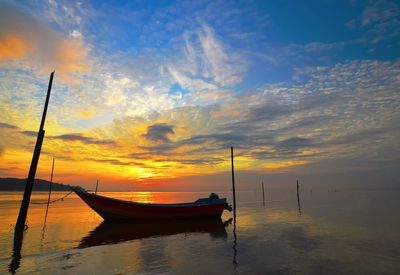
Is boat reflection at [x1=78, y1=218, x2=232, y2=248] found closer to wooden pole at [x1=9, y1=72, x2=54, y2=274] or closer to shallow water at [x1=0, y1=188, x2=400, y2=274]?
shallow water at [x1=0, y1=188, x2=400, y2=274]

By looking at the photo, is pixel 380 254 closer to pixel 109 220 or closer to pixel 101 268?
pixel 101 268

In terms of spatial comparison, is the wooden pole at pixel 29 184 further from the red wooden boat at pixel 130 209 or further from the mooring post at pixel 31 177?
the red wooden boat at pixel 130 209

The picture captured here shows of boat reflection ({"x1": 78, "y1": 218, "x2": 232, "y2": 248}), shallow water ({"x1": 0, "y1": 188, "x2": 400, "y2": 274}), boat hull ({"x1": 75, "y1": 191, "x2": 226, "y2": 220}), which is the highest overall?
boat hull ({"x1": 75, "y1": 191, "x2": 226, "y2": 220})

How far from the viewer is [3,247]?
13.2 metres

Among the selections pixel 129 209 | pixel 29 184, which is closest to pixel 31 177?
pixel 29 184

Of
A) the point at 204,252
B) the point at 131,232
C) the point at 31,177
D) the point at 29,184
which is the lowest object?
the point at 204,252

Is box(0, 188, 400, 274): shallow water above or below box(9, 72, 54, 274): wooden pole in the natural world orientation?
below

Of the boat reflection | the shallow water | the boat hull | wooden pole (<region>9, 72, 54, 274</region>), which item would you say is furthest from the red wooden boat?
wooden pole (<region>9, 72, 54, 274</region>)

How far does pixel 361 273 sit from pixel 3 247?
1662cm

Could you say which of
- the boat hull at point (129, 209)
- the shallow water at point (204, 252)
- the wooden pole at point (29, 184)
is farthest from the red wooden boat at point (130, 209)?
the wooden pole at point (29, 184)

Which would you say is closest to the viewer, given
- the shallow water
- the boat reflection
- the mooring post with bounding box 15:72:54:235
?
the shallow water

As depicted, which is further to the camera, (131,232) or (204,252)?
(131,232)

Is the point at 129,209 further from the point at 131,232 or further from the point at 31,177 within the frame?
the point at 31,177

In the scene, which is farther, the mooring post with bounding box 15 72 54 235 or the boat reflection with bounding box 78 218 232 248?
the boat reflection with bounding box 78 218 232 248
